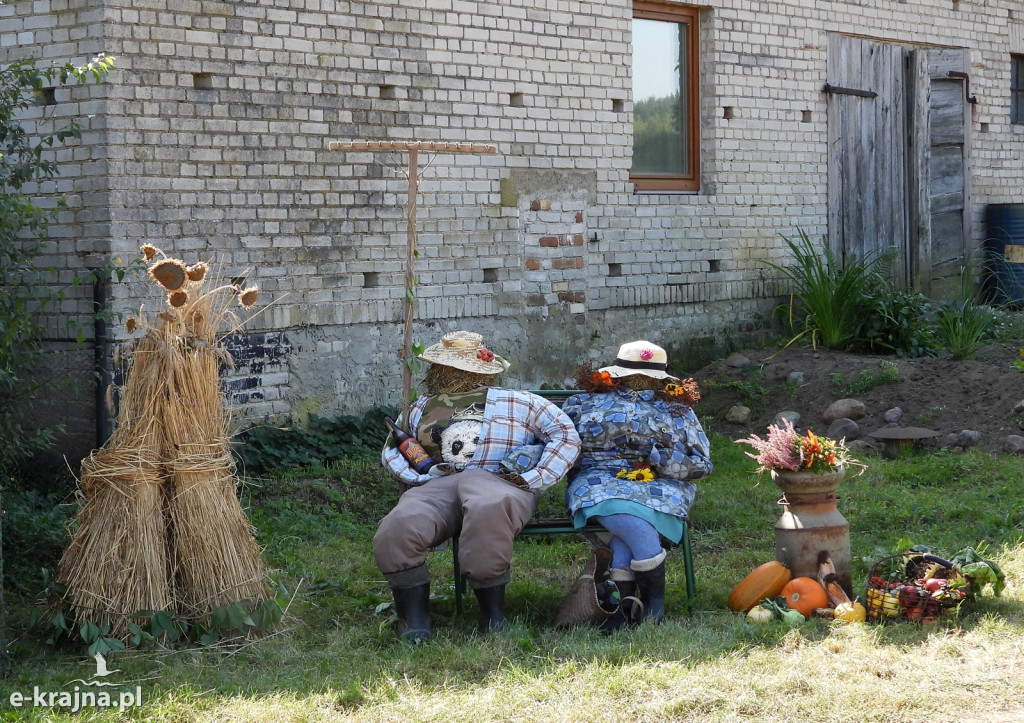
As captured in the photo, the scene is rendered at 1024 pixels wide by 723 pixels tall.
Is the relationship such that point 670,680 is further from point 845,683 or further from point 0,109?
point 0,109

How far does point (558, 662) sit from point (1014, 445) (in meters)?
4.39

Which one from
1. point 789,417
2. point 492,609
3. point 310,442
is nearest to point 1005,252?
point 789,417

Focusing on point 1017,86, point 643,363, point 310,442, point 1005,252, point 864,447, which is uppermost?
point 1017,86

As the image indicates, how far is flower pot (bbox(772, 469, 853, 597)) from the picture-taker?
489 centimetres

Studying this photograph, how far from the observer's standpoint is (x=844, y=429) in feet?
26.7

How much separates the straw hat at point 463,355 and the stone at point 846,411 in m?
3.96

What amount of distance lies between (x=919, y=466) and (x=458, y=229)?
→ 339cm

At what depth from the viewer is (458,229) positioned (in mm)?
8375

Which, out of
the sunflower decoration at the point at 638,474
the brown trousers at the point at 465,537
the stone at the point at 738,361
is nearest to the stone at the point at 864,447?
the stone at the point at 738,361

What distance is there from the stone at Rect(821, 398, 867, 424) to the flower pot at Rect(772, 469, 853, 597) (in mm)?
3518

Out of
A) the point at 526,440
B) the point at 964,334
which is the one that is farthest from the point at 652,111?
the point at 526,440

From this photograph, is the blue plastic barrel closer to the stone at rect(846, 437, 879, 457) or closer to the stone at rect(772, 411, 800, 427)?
the stone at rect(772, 411, 800, 427)

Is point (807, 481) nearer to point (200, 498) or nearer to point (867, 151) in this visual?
point (200, 498)

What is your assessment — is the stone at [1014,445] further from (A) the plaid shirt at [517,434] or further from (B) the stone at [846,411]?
(A) the plaid shirt at [517,434]
